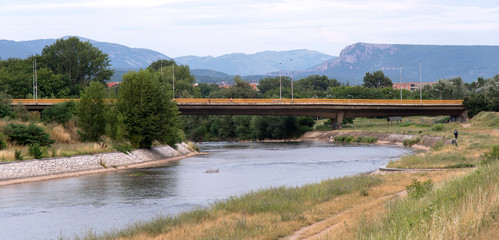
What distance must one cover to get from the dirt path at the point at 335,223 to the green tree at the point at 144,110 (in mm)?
52884

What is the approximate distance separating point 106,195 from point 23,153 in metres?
18.1

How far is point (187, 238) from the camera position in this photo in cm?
2131

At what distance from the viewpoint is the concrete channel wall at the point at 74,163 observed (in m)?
52.8

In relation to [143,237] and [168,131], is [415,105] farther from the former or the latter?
[143,237]

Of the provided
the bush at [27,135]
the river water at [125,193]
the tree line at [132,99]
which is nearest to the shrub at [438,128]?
the tree line at [132,99]

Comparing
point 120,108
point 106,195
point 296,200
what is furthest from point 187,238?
point 120,108

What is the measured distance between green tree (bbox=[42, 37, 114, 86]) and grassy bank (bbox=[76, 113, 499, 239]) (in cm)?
14157

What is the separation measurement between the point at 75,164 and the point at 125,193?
18.3m

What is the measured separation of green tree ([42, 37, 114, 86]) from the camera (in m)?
170

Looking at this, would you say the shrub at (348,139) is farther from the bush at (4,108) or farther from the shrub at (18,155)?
the shrub at (18,155)

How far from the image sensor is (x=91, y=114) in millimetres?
78125

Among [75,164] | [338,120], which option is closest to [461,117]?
[338,120]

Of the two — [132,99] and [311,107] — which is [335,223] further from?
[311,107]

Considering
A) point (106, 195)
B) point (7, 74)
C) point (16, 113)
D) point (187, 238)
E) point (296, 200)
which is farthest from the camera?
point (7, 74)
